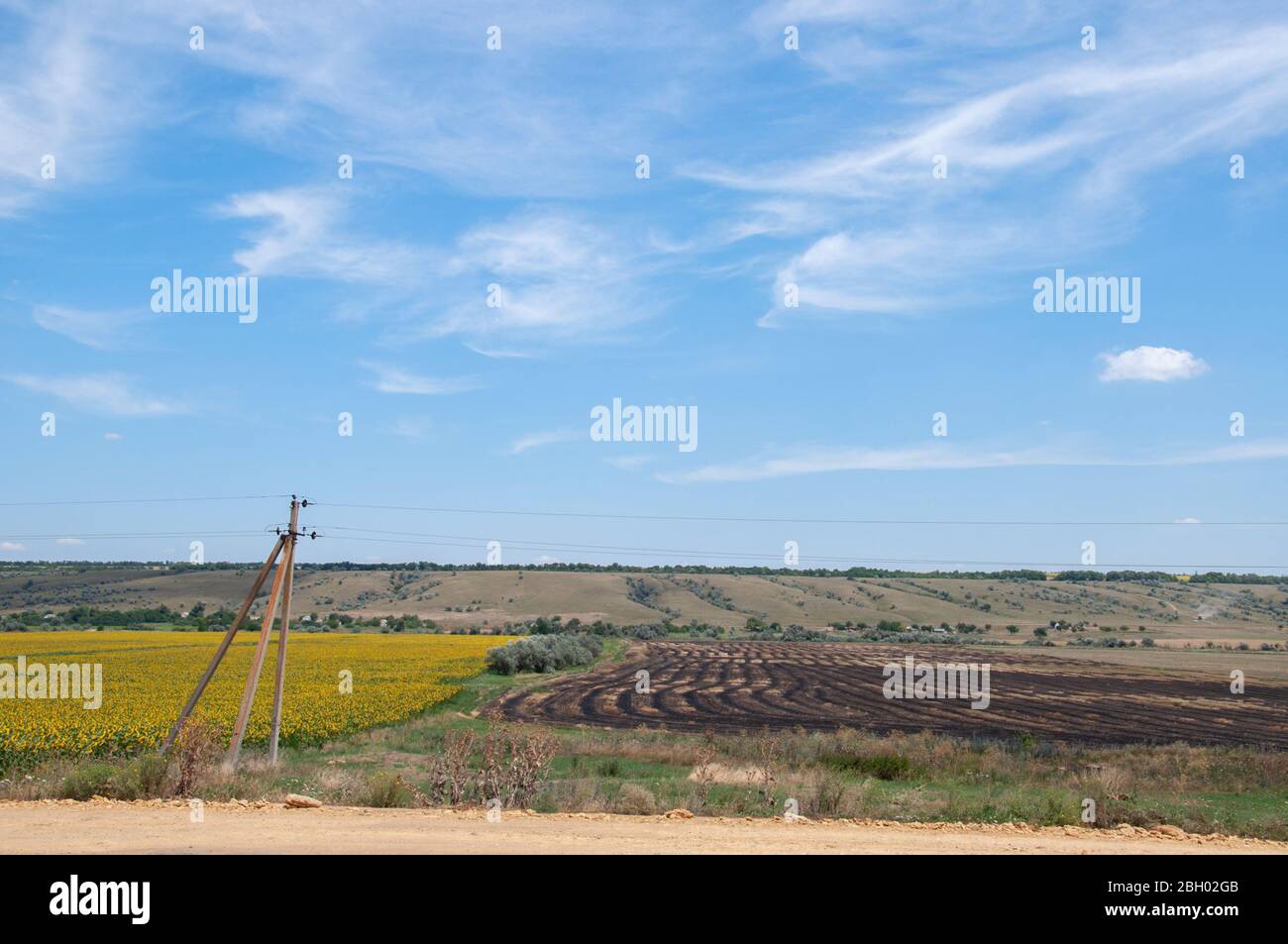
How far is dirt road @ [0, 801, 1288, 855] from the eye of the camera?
11.1 m

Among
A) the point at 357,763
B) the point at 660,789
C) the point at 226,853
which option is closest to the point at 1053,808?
the point at 660,789

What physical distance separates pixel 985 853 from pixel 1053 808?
5.38 m

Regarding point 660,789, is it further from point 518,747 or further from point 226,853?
point 226,853

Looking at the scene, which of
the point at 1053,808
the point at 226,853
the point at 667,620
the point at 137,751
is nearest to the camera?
the point at 226,853

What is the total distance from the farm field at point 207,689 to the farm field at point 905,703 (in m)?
6.17

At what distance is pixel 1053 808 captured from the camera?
51.4 ft

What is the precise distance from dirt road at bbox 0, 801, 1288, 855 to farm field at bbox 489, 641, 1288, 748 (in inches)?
831

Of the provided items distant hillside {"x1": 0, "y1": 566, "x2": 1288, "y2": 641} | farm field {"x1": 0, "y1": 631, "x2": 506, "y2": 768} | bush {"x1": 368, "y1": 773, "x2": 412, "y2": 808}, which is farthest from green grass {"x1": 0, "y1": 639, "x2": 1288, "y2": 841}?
distant hillside {"x1": 0, "y1": 566, "x2": 1288, "y2": 641}

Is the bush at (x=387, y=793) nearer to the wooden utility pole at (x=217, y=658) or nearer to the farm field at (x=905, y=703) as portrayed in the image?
the wooden utility pole at (x=217, y=658)

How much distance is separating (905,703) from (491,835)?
3582 cm

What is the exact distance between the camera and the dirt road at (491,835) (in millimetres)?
11070

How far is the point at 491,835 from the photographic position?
12.0m

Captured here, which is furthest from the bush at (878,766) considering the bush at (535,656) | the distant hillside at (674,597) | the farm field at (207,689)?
the distant hillside at (674,597)

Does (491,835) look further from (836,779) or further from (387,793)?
(836,779)
